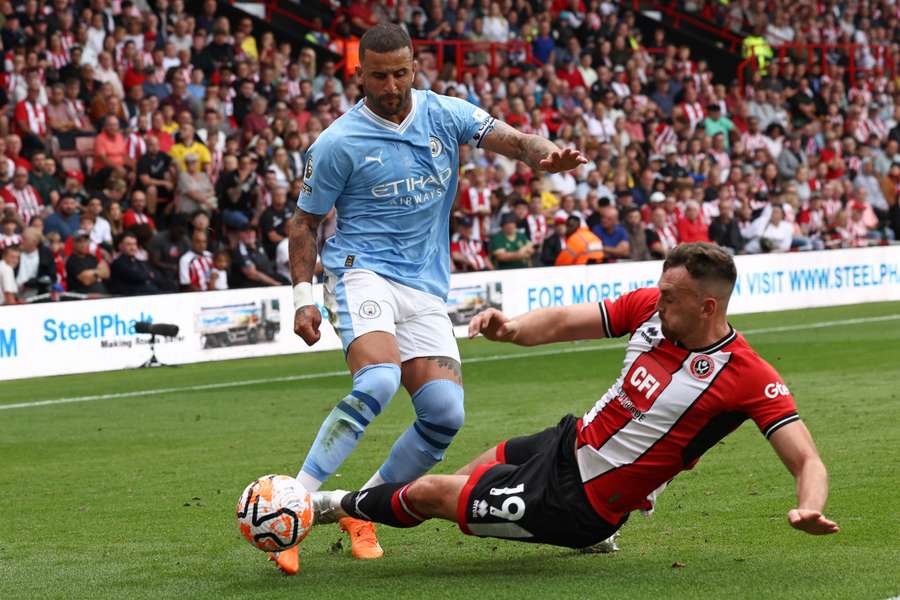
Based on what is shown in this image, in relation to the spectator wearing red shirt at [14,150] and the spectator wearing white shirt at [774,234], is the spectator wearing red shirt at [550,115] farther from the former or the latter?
the spectator wearing red shirt at [14,150]

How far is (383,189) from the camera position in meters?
6.85

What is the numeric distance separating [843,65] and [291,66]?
53.0ft

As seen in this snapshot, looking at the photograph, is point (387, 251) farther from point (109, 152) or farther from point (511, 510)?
point (109, 152)

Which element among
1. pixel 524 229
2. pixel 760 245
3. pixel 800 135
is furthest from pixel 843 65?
pixel 524 229

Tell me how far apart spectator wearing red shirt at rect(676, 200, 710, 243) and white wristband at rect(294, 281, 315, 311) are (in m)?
17.3

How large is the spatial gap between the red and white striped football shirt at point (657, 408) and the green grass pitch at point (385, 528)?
438 mm

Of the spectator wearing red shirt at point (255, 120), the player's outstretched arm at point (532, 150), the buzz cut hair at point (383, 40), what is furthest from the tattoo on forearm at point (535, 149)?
the spectator wearing red shirt at point (255, 120)

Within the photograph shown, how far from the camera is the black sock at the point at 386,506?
6.06m

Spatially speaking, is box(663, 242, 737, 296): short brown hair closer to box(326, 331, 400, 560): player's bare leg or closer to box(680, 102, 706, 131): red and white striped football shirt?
box(326, 331, 400, 560): player's bare leg

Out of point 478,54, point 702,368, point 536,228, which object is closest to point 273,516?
point 702,368

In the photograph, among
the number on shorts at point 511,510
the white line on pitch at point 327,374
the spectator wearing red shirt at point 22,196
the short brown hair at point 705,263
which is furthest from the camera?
the spectator wearing red shirt at point 22,196

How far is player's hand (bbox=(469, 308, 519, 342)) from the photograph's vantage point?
5605 mm

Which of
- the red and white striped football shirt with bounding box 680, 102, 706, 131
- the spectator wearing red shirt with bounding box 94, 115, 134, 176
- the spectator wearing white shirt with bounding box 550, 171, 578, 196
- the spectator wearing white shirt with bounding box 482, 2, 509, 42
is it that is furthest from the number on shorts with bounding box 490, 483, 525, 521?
the red and white striped football shirt with bounding box 680, 102, 706, 131

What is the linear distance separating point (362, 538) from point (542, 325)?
1.50m
